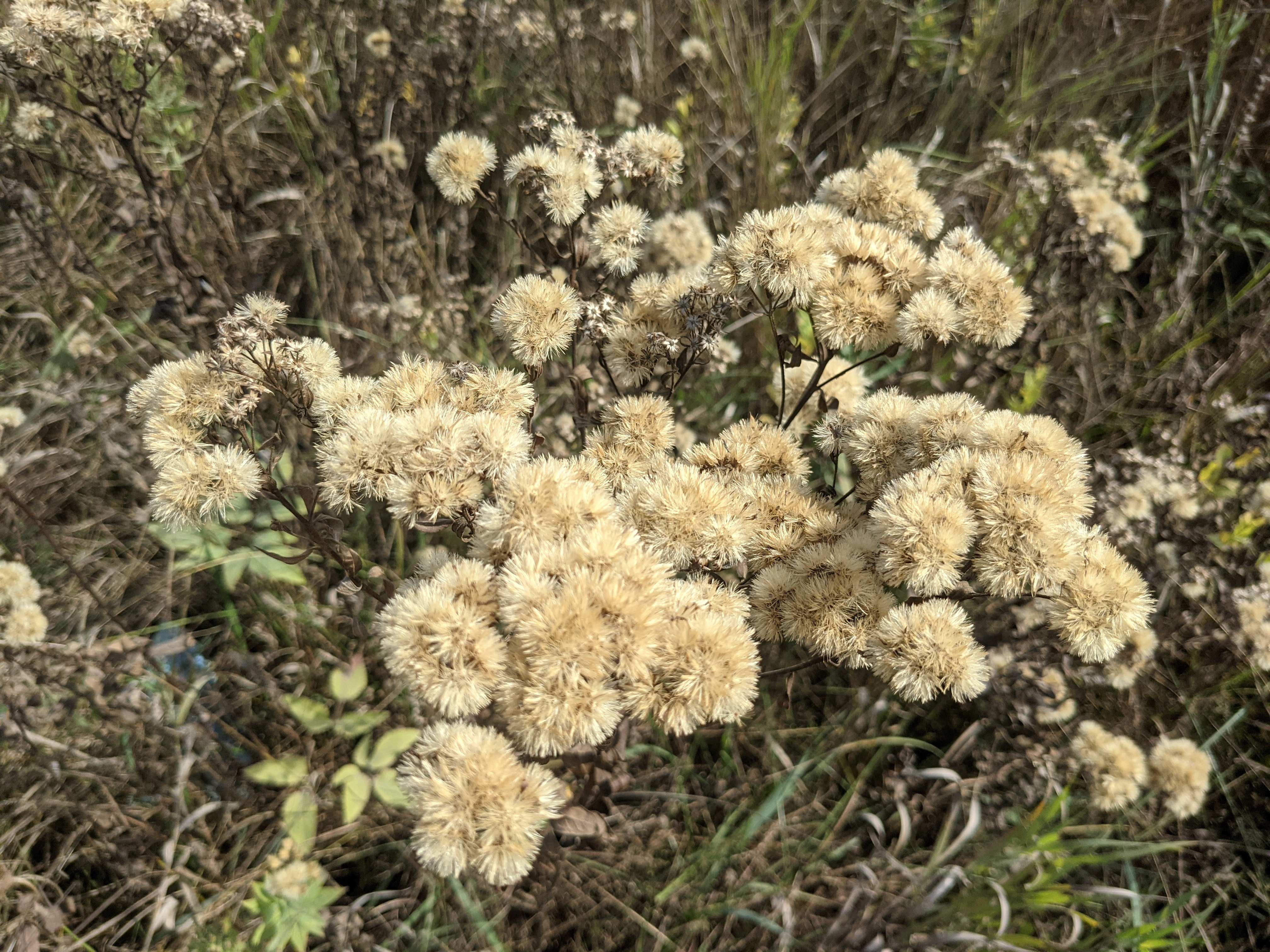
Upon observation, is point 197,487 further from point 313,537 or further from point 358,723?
point 358,723

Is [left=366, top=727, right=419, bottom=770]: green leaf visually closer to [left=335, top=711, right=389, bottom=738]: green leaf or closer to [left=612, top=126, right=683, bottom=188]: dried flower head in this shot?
[left=335, top=711, right=389, bottom=738]: green leaf

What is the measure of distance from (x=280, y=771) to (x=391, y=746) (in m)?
0.48

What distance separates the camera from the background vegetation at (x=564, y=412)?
265 cm

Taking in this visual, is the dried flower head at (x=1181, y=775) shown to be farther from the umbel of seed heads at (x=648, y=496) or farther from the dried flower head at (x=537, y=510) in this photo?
the dried flower head at (x=537, y=510)

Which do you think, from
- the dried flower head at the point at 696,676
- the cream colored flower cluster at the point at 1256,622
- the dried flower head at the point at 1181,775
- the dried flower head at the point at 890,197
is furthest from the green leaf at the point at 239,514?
the cream colored flower cluster at the point at 1256,622

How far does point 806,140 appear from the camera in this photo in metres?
4.14

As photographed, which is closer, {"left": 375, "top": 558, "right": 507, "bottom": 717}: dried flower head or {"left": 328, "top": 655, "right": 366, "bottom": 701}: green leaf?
{"left": 375, "top": 558, "right": 507, "bottom": 717}: dried flower head

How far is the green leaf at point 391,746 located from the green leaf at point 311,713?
0.26m

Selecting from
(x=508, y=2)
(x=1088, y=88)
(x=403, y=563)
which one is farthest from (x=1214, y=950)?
(x=508, y=2)

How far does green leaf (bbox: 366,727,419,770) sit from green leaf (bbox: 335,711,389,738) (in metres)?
0.19

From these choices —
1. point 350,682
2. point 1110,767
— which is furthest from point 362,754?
point 1110,767

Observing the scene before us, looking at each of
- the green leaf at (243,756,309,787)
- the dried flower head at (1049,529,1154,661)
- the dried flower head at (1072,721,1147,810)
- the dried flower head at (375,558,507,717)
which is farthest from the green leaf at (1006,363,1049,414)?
the green leaf at (243,756,309,787)

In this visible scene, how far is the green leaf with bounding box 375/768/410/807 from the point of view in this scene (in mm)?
2420

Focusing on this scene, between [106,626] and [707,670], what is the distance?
2861 millimetres
